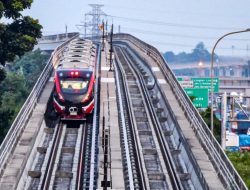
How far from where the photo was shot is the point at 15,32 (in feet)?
178

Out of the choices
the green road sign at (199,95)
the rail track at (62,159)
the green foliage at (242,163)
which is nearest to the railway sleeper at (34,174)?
the rail track at (62,159)

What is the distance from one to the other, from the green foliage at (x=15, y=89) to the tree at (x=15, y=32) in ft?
11.7

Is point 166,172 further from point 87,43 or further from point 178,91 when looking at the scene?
point 87,43

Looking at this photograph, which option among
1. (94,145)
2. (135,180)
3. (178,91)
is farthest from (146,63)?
(135,180)

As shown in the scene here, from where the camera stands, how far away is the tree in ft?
170

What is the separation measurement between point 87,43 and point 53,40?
54086mm

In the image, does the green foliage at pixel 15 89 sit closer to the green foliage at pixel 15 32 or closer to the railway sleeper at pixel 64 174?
the green foliage at pixel 15 32

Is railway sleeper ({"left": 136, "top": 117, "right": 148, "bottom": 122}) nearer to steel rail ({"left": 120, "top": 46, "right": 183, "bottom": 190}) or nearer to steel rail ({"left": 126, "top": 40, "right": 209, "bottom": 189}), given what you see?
steel rail ({"left": 120, "top": 46, "right": 183, "bottom": 190})

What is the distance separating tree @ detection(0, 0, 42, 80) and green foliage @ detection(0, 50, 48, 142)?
11.7 ft

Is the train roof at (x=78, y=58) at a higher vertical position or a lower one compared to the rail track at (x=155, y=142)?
higher

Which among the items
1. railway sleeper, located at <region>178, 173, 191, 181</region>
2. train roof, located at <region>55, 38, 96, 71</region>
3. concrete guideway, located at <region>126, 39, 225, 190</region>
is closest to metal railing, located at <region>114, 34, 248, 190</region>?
concrete guideway, located at <region>126, 39, 225, 190</region>

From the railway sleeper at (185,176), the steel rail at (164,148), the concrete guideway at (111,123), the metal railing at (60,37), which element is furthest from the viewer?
the metal railing at (60,37)

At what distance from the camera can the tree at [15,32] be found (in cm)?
5184

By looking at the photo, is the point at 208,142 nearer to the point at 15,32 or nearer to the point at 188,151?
the point at 188,151
